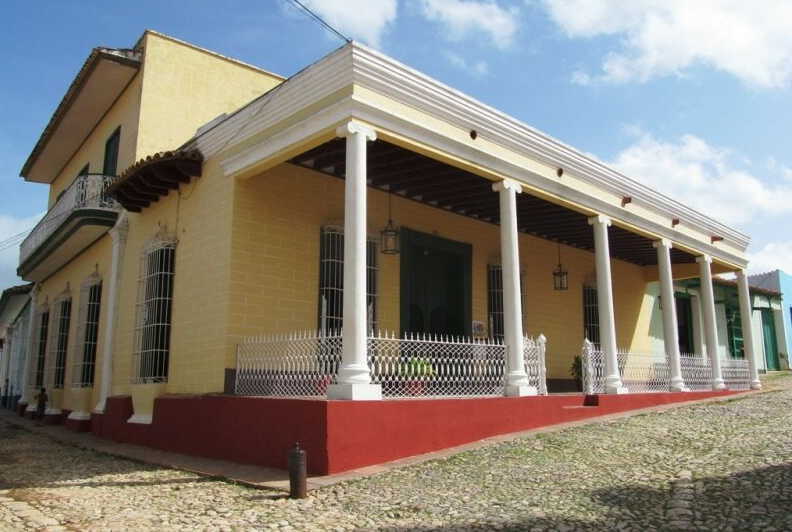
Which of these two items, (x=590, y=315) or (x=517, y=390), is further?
(x=590, y=315)

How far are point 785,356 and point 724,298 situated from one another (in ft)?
13.3

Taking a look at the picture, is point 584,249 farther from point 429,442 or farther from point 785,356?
point 785,356

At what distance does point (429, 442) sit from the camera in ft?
22.8

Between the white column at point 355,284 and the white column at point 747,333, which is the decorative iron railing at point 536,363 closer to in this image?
the white column at point 355,284

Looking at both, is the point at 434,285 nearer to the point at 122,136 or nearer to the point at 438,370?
the point at 438,370

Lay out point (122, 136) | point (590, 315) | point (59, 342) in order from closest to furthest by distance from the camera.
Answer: point (122, 136), point (590, 315), point (59, 342)

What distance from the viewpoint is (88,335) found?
1248 centimetres

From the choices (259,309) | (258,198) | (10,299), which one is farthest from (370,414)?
(10,299)

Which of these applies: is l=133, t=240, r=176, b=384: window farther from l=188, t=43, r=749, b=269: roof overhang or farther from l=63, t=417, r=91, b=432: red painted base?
l=63, t=417, r=91, b=432: red painted base

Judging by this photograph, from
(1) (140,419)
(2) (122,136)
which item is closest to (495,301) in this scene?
(1) (140,419)

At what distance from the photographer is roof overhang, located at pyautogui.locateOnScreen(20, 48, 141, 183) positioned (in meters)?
11.7

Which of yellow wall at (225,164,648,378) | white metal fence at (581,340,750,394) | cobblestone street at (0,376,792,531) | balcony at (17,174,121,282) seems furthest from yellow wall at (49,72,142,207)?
white metal fence at (581,340,750,394)

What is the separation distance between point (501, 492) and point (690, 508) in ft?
4.56

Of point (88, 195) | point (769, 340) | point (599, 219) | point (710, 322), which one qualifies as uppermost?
point (88, 195)
